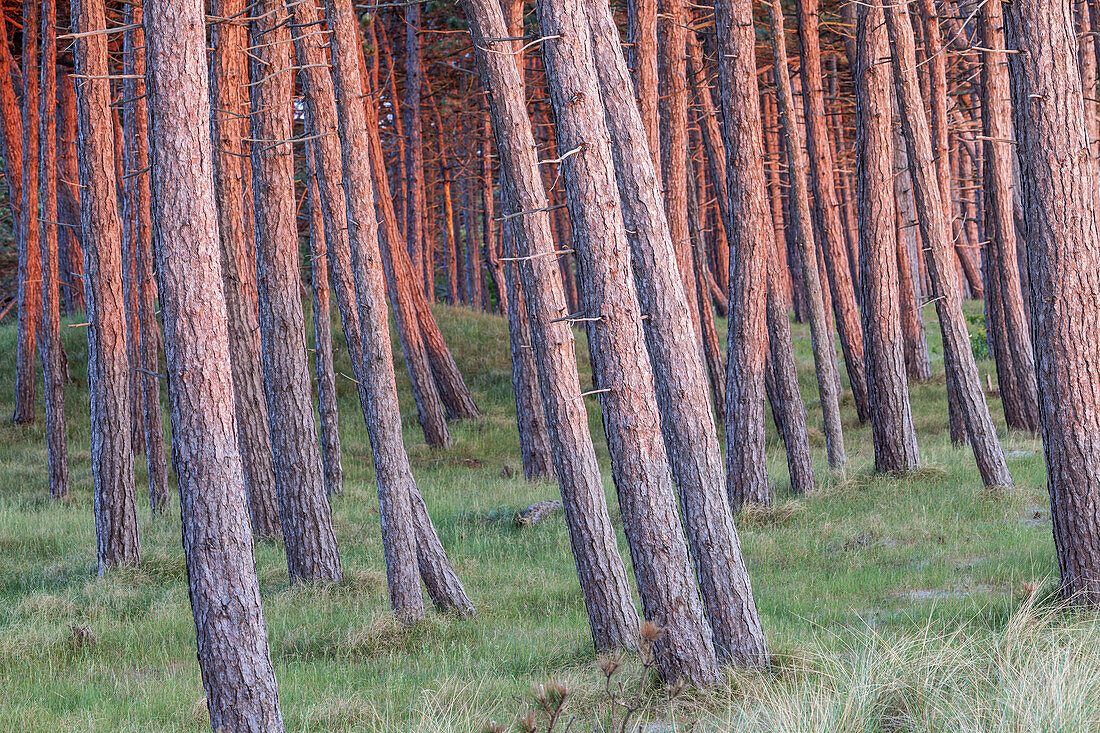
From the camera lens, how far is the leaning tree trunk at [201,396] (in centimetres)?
493

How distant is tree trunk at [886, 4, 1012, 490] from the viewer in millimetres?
10406

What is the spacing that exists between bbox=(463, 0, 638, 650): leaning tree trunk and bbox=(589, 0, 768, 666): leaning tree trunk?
68 centimetres

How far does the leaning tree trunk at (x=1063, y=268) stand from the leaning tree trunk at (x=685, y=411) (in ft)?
7.81

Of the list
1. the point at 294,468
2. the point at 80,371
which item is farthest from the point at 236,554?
the point at 80,371

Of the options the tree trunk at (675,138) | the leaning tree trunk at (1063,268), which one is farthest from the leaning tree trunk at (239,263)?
the leaning tree trunk at (1063,268)

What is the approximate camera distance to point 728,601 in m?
5.77

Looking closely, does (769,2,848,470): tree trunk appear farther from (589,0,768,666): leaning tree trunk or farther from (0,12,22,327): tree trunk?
(0,12,22,327): tree trunk

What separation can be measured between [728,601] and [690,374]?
4.57 feet

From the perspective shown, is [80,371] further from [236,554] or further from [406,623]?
[236,554]

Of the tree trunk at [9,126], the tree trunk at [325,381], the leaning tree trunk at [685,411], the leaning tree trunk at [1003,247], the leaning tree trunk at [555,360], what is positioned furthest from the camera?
the tree trunk at [9,126]

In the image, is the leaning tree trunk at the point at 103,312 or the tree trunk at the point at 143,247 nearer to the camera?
the leaning tree trunk at the point at 103,312

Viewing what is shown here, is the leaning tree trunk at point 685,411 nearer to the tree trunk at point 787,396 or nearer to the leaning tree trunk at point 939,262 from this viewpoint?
the tree trunk at point 787,396

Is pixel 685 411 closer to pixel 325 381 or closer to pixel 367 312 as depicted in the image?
pixel 367 312

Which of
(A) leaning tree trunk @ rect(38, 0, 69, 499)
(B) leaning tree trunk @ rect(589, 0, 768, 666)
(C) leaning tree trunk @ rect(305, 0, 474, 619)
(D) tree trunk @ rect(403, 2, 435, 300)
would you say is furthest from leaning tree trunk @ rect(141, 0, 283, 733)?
(D) tree trunk @ rect(403, 2, 435, 300)
